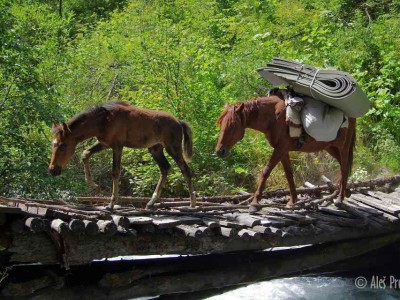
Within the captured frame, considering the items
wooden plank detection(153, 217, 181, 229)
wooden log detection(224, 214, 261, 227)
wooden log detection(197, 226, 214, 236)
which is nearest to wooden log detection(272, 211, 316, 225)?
wooden log detection(224, 214, 261, 227)

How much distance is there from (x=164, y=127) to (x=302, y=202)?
2.60 metres

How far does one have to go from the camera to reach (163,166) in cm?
654

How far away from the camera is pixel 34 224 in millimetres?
4305

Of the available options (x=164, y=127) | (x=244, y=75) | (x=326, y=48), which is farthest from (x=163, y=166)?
(x=326, y=48)

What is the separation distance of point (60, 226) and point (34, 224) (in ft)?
0.65

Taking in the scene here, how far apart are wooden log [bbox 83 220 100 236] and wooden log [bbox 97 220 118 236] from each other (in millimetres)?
48

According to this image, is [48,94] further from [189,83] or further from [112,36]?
[112,36]

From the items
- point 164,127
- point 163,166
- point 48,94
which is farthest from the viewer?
point 48,94

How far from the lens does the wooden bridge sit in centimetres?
448

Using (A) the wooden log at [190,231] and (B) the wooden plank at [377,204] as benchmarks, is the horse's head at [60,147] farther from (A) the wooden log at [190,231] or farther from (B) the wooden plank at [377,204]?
(B) the wooden plank at [377,204]

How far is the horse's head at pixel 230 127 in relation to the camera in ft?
21.9

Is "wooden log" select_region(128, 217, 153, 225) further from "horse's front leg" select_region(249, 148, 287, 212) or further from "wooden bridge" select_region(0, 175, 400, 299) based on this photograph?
"horse's front leg" select_region(249, 148, 287, 212)

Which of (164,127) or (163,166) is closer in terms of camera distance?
(164,127)

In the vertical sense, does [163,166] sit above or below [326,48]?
below
